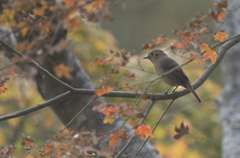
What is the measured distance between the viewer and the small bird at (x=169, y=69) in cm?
374

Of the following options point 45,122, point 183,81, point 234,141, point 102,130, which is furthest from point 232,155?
point 45,122

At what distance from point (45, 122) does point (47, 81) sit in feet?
11.9

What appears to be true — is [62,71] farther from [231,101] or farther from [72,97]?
[231,101]

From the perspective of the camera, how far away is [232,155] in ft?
15.4

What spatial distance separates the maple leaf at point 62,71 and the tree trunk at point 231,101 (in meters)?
2.48

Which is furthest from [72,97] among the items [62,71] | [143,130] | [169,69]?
[143,130]

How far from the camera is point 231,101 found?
550 cm

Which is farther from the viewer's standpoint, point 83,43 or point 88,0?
point 83,43

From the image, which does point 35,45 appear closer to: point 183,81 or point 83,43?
point 183,81

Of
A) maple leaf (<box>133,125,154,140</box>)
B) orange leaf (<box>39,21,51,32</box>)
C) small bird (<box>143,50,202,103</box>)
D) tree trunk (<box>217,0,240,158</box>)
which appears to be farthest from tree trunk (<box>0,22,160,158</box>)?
tree trunk (<box>217,0,240,158</box>)

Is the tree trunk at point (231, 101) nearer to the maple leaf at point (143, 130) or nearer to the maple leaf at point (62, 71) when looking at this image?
the maple leaf at point (62, 71)

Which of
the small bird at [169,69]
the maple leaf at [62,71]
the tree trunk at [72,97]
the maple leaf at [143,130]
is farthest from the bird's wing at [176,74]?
the maple leaf at [62,71]

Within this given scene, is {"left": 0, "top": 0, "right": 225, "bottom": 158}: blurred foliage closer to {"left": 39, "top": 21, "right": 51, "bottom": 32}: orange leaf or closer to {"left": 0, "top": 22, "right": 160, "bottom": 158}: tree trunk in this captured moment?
{"left": 0, "top": 22, "right": 160, "bottom": 158}: tree trunk

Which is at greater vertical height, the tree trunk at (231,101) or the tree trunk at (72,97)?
the tree trunk at (72,97)
